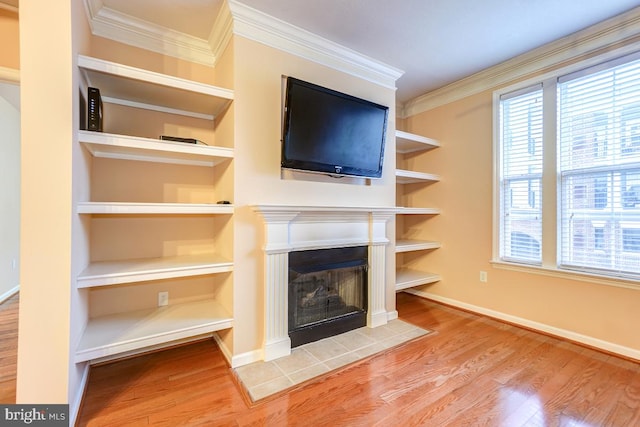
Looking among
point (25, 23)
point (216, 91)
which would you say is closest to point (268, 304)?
point (216, 91)

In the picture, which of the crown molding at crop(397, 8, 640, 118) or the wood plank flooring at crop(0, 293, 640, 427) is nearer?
the wood plank flooring at crop(0, 293, 640, 427)

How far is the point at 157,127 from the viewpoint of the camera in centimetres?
237

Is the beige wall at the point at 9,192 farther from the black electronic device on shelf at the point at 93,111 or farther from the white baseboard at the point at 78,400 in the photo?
the white baseboard at the point at 78,400

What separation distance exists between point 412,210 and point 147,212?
101 inches

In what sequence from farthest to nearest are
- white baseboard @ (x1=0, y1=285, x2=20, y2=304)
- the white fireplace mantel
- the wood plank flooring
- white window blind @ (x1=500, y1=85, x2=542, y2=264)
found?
white baseboard @ (x1=0, y1=285, x2=20, y2=304) < white window blind @ (x1=500, y1=85, x2=542, y2=264) < the white fireplace mantel < the wood plank flooring

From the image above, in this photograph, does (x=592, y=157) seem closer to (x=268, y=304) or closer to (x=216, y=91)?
(x=268, y=304)

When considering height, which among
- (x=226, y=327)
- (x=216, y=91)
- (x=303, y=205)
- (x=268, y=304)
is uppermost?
(x=216, y=91)

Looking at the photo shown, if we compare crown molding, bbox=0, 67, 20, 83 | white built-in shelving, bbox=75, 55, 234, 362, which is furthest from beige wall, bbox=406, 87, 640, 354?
crown molding, bbox=0, 67, 20, 83

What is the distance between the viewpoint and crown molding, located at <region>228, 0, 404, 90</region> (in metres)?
2.08

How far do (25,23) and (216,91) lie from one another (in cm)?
96

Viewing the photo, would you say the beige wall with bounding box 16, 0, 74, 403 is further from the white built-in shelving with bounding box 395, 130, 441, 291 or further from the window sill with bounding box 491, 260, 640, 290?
the window sill with bounding box 491, 260, 640, 290

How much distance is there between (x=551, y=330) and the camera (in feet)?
8.66

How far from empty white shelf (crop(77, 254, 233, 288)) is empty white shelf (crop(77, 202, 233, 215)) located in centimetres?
37

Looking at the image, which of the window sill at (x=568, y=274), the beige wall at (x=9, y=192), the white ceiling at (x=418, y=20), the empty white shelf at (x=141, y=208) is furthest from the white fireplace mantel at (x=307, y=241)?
the beige wall at (x=9, y=192)
